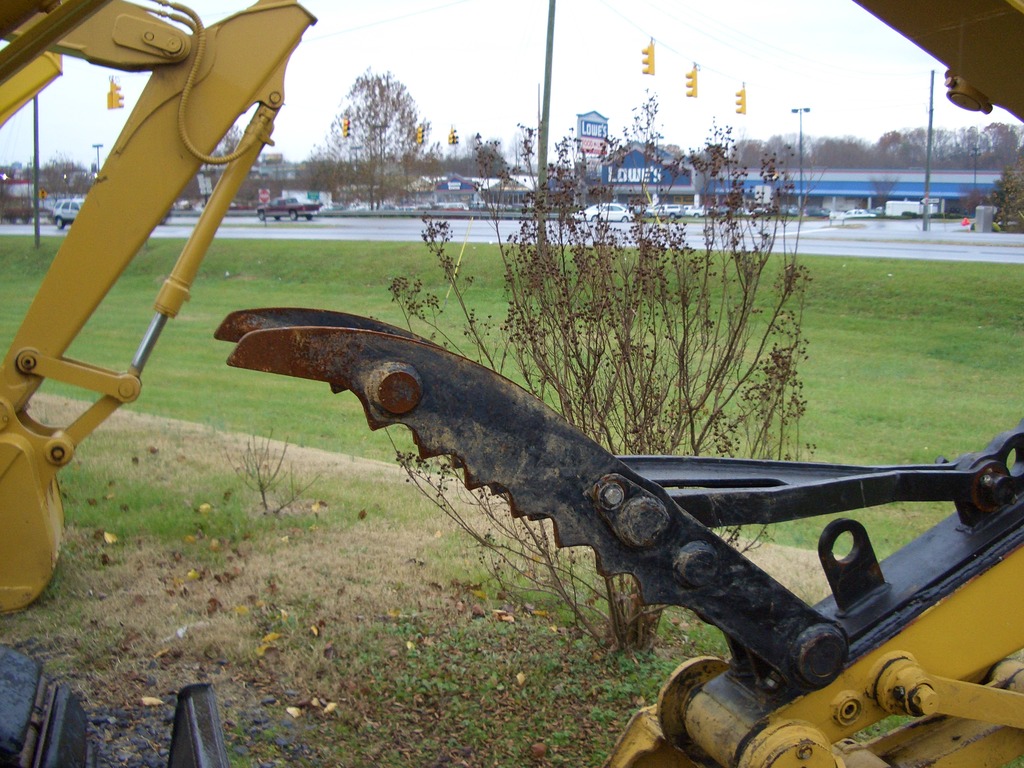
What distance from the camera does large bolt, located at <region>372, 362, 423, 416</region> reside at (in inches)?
78.4

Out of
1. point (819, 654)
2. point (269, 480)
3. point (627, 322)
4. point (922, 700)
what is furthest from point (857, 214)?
point (819, 654)

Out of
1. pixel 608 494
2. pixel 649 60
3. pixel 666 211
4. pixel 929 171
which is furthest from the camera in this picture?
pixel 649 60

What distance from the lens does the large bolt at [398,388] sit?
1.99 meters

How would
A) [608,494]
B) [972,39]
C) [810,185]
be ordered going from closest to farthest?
[608,494], [972,39], [810,185]

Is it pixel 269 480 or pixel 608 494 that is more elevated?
pixel 608 494

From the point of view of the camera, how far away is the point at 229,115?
504 cm

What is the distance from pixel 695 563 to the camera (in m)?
2.18

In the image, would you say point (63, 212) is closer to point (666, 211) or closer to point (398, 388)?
point (666, 211)

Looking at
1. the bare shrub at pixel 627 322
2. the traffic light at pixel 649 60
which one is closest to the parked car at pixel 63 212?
the traffic light at pixel 649 60

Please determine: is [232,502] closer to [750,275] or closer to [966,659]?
[750,275]

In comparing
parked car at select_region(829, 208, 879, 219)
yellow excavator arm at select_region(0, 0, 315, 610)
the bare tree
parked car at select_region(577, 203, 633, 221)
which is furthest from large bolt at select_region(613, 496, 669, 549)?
the bare tree

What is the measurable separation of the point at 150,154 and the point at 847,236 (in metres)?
24.3

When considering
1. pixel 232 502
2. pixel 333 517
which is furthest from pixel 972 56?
pixel 232 502

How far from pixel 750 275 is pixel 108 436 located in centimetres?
729
